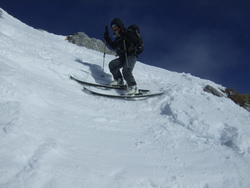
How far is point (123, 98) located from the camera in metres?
8.21

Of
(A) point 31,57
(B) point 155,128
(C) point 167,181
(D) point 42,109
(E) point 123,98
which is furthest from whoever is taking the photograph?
(A) point 31,57

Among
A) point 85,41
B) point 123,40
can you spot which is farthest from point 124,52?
point 85,41

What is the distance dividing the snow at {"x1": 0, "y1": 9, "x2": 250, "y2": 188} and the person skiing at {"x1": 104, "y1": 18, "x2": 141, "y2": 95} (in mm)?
→ 1210

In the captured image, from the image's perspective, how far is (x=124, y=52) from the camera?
9.54 metres

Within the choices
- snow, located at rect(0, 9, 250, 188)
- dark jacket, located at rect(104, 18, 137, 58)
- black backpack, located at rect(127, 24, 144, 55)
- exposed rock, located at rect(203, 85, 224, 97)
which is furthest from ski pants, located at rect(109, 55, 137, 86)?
exposed rock, located at rect(203, 85, 224, 97)

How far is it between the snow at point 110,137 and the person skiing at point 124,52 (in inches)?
47.6

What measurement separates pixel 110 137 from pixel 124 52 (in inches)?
190

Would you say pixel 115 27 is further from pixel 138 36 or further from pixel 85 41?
pixel 85 41

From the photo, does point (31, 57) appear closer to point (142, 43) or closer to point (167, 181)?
point (142, 43)

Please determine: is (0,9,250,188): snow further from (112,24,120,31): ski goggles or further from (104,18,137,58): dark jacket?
(112,24,120,31): ski goggles

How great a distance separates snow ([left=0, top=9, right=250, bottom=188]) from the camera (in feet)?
12.7

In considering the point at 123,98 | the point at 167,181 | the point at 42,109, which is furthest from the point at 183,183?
the point at 123,98

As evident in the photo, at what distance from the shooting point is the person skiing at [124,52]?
29.3 feet

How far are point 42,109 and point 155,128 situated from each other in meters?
2.67
